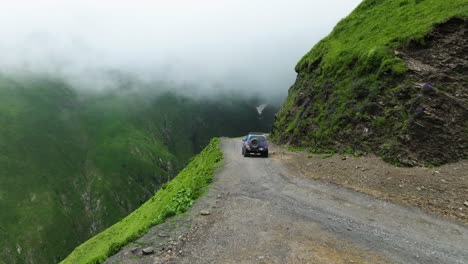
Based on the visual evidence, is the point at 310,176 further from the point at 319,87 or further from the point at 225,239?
the point at 319,87

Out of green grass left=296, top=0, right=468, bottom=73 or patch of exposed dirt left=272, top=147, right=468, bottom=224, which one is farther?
green grass left=296, top=0, right=468, bottom=73

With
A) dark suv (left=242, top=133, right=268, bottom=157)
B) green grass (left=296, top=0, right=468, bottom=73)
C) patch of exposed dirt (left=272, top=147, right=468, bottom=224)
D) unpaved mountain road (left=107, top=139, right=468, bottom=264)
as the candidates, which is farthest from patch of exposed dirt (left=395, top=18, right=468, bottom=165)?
dark suv (left=242, top=133, right=268, bottom=157)

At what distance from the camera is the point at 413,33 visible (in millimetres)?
26188

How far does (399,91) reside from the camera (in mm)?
22719

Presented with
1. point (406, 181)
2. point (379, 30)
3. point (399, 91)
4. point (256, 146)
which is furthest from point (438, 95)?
point (256, 146)

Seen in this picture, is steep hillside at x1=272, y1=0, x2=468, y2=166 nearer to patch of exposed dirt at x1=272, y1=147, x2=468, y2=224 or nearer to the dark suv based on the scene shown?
patch of exposed dirt at x1=272, y1=147, x2=468, y2=224

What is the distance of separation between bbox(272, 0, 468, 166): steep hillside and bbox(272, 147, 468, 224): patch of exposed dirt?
5.04ft

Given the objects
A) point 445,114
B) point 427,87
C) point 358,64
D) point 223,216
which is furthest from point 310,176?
point 358,64

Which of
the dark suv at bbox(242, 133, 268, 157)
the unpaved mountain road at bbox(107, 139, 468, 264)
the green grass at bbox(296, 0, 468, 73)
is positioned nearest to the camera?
the unpaved mountain road at bbox(107, 139, 468, 264)

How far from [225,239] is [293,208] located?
190 inches

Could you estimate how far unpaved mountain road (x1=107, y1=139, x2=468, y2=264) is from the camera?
26.3ft

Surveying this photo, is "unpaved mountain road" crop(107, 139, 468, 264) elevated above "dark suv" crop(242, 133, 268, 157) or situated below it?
above

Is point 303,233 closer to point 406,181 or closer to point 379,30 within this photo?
point 406,181

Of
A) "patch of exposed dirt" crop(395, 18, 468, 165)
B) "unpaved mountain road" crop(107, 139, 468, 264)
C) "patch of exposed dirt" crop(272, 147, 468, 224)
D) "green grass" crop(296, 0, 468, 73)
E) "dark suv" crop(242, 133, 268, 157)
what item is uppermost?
"green grass" crop(296, 0, 468, 73)
